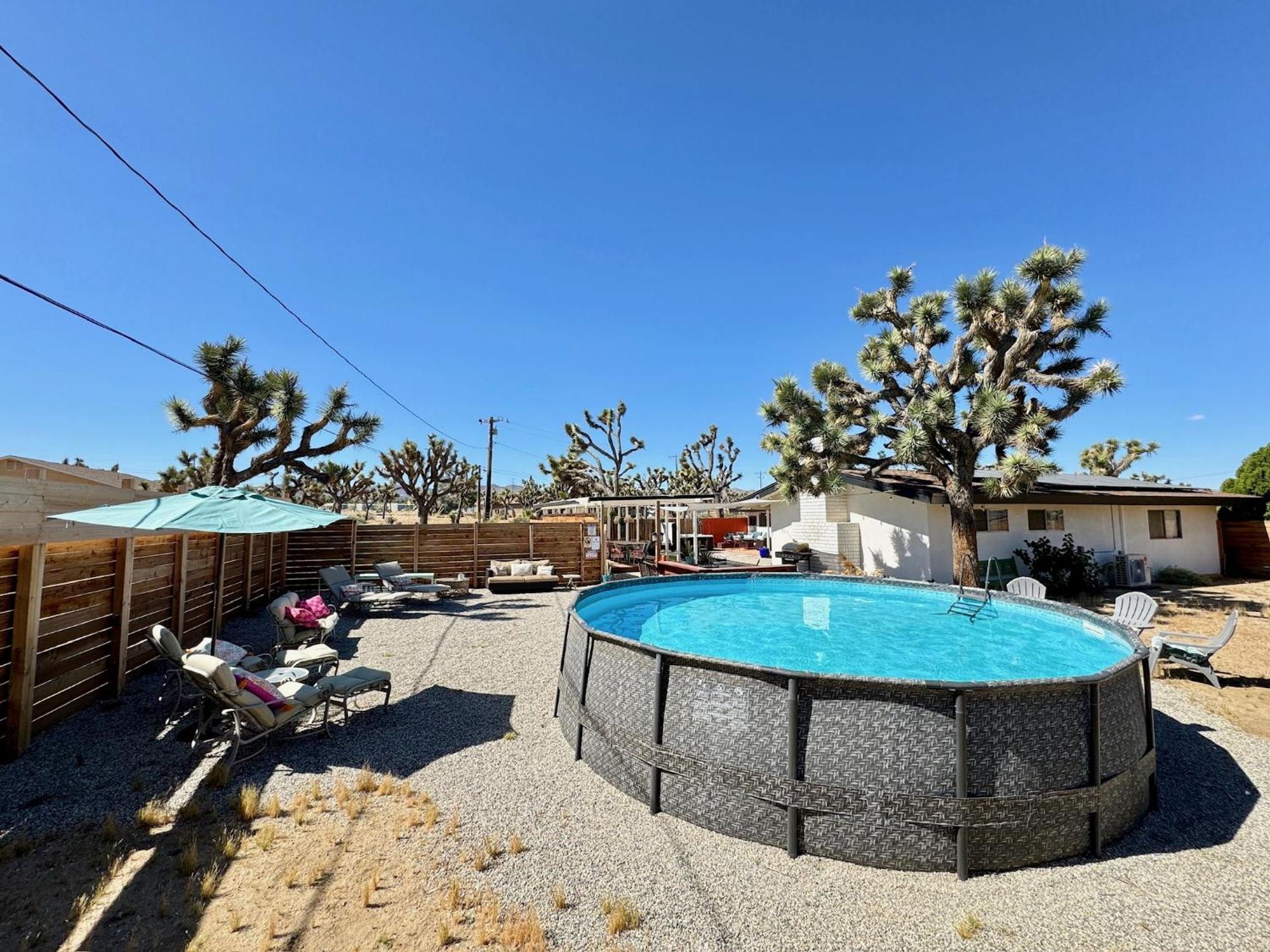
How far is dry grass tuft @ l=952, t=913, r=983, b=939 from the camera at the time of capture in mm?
2830

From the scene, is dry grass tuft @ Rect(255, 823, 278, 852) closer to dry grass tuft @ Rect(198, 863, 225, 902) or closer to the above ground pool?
dry grass tuft @ Rect(198, 863, 225, 902)

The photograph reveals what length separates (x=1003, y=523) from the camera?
1590 cm

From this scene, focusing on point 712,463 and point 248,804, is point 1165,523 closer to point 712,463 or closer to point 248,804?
point 712,463

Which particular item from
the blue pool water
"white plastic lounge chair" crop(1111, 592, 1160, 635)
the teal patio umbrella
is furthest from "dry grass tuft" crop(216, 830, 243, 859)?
"white plastic lounge chair" crop(1111, 592, 1160, 635)

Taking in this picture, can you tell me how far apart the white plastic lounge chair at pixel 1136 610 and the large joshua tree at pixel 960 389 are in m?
3.50

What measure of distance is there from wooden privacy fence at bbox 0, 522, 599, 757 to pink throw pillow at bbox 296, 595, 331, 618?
136cm

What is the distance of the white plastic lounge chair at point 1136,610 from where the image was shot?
27.0 ft

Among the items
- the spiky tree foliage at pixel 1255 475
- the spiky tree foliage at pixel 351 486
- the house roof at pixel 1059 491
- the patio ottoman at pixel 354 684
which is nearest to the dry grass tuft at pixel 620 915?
the patio ottoman at pixel 354 684

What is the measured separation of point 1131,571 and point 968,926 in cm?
1890

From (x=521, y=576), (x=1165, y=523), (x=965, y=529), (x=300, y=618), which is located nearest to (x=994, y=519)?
(x=965, y=529)

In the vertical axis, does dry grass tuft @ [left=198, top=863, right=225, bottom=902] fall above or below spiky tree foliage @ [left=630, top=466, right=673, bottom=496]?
below

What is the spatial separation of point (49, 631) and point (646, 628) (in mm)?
8265

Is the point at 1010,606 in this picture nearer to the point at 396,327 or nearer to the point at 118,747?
the point at 118,747

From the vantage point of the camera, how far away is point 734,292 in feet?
64.8
